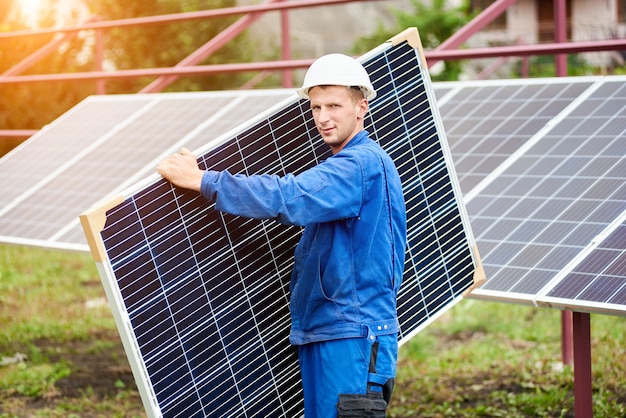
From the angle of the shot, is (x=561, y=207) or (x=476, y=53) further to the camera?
(x=476, y=53)

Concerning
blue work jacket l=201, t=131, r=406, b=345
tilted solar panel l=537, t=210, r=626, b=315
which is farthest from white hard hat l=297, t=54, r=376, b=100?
tilted solar panel l=537, t=210, r=626, b=315

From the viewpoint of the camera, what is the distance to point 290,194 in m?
3.49

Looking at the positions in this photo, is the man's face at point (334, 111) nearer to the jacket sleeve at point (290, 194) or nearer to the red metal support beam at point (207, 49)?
the jacket sleeve at point (290, 194)

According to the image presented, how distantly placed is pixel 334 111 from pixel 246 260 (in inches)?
29.3

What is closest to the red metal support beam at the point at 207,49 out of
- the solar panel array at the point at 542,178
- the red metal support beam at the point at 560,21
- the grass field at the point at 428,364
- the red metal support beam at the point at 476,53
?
the red metal support beam at the point at 476,53

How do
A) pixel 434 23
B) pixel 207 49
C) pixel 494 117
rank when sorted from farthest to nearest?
pixel 434 23
pixel 207 49
pixel 494 117

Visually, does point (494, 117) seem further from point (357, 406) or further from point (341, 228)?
point (357, 406)

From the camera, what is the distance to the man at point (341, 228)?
351cm

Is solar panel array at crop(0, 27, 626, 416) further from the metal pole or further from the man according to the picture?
the man

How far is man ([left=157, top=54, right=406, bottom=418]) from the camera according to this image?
3.51 meters

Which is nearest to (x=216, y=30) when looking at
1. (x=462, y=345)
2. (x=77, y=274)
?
(x=77, y=274)

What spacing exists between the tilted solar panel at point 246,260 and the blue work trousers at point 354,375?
1.31ft

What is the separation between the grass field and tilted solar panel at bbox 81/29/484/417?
2.56 meters

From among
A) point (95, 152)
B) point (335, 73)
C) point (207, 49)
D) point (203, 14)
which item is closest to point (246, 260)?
point (335, 73)
